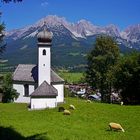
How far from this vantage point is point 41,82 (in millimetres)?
67625

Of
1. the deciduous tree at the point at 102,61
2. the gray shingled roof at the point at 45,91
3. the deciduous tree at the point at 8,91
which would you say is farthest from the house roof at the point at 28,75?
the deciduous tree at the point at 102,61

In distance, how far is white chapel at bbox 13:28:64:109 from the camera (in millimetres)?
64250

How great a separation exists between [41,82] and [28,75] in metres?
4.83

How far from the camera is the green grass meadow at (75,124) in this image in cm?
3058

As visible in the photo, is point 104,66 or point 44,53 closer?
point 44,53

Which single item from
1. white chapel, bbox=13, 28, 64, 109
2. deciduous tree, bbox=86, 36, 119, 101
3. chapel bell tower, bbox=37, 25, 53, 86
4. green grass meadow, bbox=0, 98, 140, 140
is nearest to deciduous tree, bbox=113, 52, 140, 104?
deciduous tree, bbox=86, 36, 119, 101

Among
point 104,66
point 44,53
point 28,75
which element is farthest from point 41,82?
point 104,66

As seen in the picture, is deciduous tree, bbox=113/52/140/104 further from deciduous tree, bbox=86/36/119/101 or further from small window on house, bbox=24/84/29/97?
small window on house, bbox=24/84/29/97

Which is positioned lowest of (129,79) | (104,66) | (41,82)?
(41,82)

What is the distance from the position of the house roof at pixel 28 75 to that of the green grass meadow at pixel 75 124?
23815 millimetres

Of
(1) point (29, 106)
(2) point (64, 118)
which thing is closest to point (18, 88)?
(1) point (29, 106)

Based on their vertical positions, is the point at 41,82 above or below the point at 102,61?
below

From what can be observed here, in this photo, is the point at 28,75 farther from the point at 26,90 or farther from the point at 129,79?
the point at 129,79

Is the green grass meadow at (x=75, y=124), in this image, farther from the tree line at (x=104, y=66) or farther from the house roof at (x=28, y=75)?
the tree line at (x=104, y=66)
